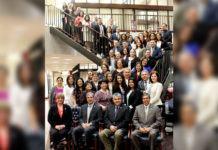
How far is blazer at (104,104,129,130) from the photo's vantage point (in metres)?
4.29

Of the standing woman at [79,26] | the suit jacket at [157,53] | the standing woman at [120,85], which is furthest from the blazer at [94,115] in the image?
the standing woman at [79,26]

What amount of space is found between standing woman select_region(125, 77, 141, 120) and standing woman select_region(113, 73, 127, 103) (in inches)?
4.8

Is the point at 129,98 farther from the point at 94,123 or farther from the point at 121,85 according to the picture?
the point at 94,123

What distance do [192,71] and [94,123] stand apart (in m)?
3.61

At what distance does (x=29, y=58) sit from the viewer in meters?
1.08

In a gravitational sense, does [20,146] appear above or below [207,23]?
below

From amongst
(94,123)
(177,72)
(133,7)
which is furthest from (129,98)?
(133,7)

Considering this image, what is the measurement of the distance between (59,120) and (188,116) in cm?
381

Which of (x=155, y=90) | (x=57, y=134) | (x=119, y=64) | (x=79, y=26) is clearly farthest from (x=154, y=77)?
(x=79, y=26)

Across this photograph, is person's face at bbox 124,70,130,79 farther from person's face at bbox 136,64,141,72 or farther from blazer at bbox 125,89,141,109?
blazer at bbox 125,89,141,109

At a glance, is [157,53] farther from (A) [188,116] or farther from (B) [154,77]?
(A) [188,116]

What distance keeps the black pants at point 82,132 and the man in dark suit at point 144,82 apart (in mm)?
1412

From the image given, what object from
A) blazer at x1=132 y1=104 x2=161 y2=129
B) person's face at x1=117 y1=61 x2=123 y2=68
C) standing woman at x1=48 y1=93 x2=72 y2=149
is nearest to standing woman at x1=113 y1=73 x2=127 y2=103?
blazer at x1=132 y1=104 x2=161 y2=129

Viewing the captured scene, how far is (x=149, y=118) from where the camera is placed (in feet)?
13.6
